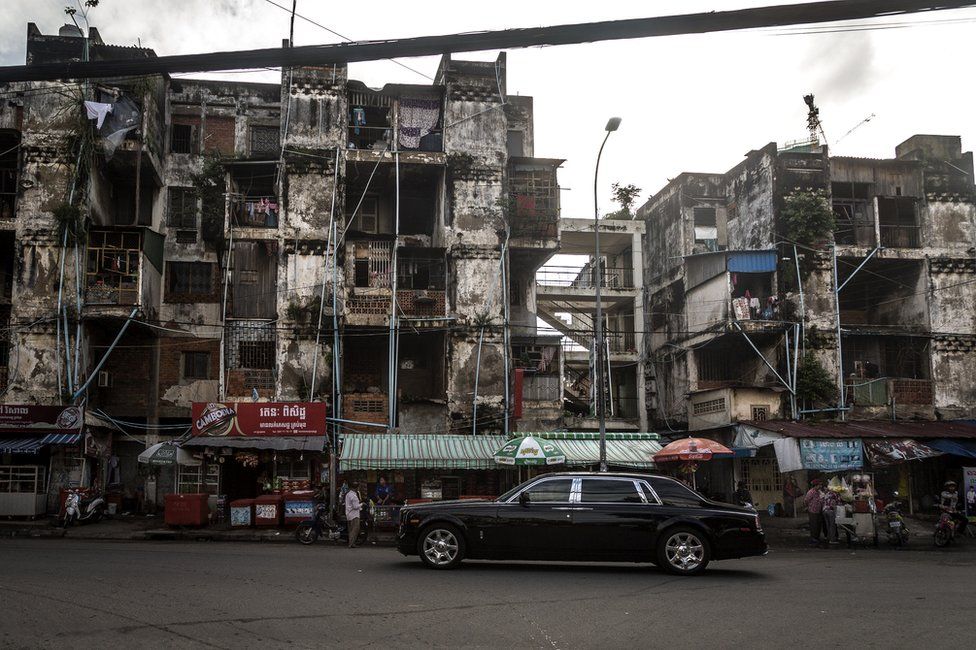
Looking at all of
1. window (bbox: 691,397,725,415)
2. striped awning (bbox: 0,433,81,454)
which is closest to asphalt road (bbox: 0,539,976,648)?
striped awning (bbox: 0,433,81,454)

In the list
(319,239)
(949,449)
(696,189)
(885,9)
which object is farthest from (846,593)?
(696,189)

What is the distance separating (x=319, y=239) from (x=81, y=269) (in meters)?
8.22

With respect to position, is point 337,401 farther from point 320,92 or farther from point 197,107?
point 197,107

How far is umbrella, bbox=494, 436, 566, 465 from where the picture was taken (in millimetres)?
24500

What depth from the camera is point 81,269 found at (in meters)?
29.4

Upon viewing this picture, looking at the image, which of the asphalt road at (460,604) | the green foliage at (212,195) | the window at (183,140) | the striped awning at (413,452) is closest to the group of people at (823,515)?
the asphalt road at (460,604)

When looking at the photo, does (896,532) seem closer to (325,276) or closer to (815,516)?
(815,516)

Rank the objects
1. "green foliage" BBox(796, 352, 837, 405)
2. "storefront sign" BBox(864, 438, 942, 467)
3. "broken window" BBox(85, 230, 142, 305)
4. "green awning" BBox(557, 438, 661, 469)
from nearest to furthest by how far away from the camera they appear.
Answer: "green awning" BBox(557, 438, 661, 469)
"storefront sign" BBox(864, 438, 942, 467)
"broken window" BBox(85, 230, 142, 305)
"green foliage" BBox(796, 352, 837, 405)

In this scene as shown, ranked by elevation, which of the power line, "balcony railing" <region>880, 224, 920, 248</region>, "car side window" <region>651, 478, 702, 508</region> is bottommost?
"car side window" <region>651, 478, 702, 508</region>

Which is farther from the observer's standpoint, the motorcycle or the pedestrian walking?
the pedestrian walking

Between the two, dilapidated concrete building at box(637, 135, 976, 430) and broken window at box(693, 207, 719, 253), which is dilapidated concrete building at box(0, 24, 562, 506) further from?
broken window at box(693, 207, 719, 253)

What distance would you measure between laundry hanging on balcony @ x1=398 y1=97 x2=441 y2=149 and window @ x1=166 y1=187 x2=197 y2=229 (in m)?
8.93

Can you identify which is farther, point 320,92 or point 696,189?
point 696,189

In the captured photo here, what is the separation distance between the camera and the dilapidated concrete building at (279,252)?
96.9 feet
